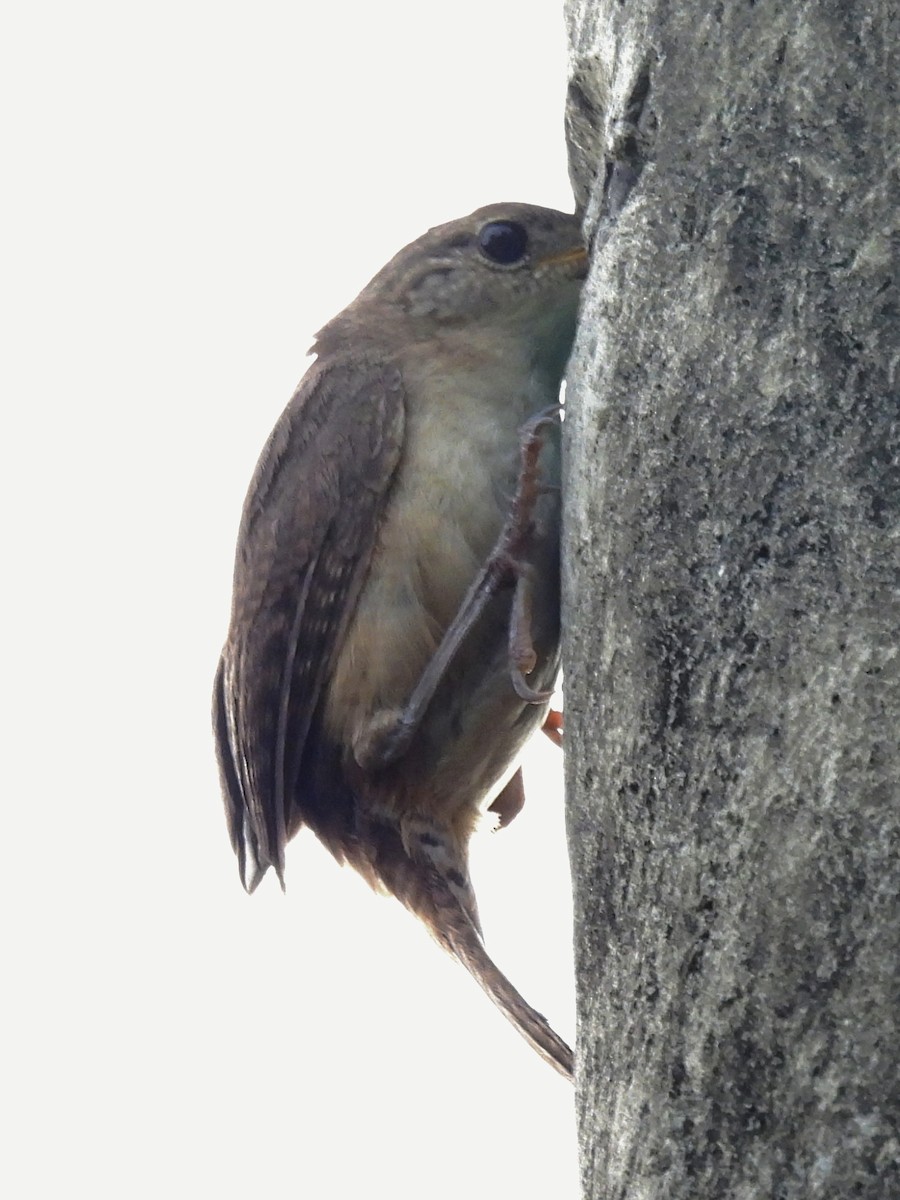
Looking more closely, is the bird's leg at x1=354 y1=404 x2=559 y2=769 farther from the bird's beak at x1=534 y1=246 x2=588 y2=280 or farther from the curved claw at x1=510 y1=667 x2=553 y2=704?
the bird's beak at x1=534 y1=246 x2=588 y2=280

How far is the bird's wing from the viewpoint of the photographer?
3.38 m

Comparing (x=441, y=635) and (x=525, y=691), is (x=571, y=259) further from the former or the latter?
(x=525, y=691)

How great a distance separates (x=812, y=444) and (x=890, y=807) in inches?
18.9

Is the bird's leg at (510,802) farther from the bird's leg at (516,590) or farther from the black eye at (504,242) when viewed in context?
the black eye at (504,242)

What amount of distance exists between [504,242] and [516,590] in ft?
3.17

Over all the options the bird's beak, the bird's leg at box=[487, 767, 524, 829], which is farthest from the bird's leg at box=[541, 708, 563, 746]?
the bird's beak

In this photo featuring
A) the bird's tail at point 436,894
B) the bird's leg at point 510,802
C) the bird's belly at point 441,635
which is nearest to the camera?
the bird's belly at point 441,635

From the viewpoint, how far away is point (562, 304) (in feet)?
11.4

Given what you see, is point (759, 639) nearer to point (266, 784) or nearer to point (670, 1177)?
point (670, 1177)

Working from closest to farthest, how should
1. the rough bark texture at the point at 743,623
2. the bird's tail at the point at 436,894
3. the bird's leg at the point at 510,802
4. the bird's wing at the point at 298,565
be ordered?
the rough bark texture at the point at 743,623 → the bird's wing at the point at 298,565 → the bird's tail at the point at 436,894 → the bird's leg at the point at 510,802

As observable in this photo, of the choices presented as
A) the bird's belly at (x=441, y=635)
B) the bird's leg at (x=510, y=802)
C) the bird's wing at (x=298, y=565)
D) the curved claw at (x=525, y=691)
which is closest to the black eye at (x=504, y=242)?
the bird's wing at (x=298, y=565)

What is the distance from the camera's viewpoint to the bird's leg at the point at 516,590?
9.82 feet

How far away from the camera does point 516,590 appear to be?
301 cm

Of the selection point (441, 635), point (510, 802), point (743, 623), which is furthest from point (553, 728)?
point (743, 623)
